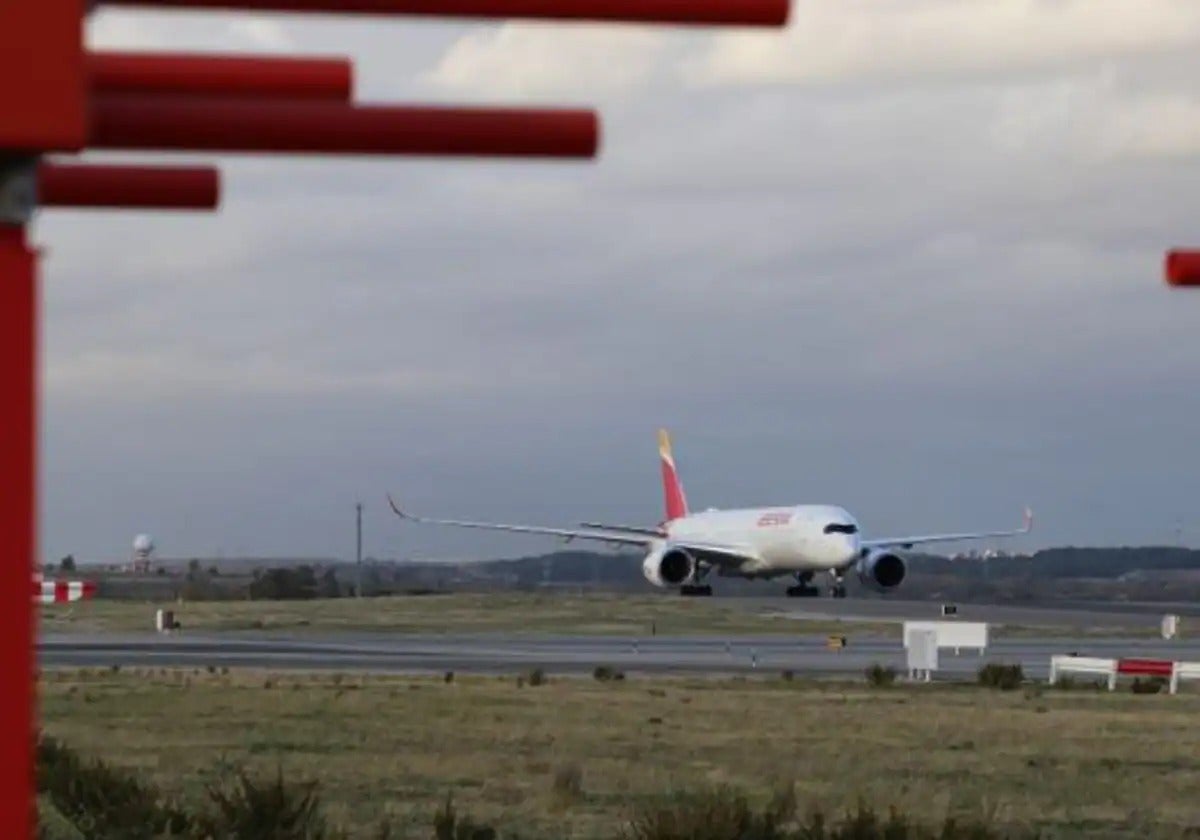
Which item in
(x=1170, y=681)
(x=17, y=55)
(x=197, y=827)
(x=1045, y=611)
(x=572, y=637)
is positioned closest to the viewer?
(x=17, y=55)

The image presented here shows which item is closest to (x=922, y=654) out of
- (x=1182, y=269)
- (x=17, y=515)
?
(x=1182, y=269)

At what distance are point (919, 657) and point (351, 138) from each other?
3622 centimetres

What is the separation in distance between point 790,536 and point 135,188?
8110 cm

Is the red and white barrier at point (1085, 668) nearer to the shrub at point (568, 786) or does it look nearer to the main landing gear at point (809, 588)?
the shrub at point (568, 786)

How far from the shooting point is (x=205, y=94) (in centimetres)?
367

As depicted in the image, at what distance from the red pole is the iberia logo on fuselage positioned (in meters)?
82.1

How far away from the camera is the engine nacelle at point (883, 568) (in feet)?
285

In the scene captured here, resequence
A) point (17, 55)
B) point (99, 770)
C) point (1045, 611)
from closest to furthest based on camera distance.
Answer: point (17, 55), point (99, 770), point (1045, 611)

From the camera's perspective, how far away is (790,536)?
278 feet

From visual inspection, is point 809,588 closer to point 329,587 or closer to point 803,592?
point 803,592

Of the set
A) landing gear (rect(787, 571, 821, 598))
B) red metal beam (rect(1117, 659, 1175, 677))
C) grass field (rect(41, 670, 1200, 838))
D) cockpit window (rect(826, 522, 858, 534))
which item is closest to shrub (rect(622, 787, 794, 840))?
grass field (rect(41, 670, 1200, 838))

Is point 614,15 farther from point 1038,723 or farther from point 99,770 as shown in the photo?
point 1038,723

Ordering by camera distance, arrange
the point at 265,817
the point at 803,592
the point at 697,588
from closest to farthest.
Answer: the point at 265,817, the point at 697,588, the point at 803,592

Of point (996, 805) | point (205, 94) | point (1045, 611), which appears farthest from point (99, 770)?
point (1045, 611)
